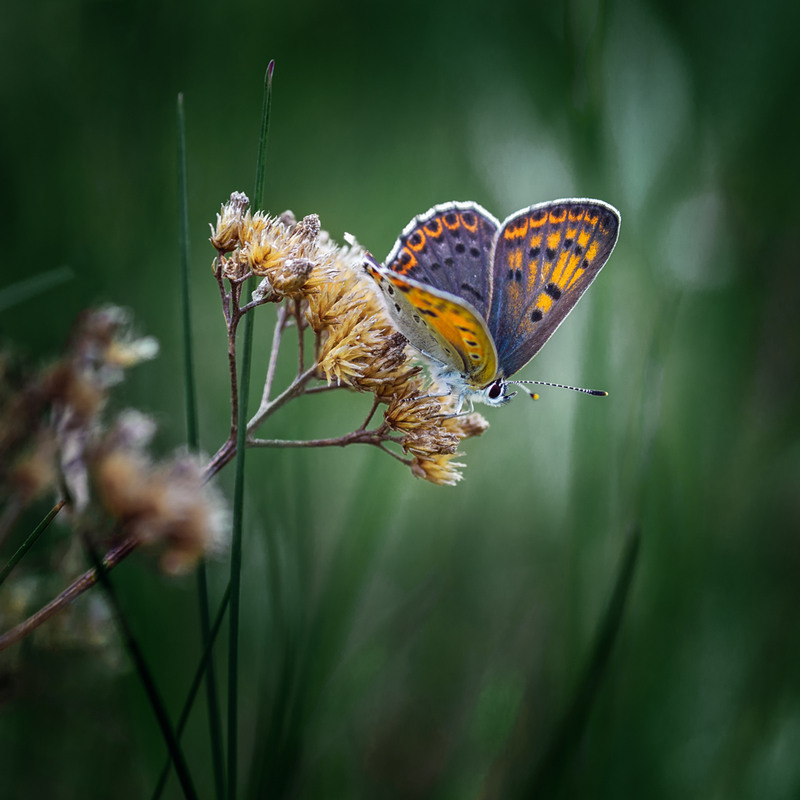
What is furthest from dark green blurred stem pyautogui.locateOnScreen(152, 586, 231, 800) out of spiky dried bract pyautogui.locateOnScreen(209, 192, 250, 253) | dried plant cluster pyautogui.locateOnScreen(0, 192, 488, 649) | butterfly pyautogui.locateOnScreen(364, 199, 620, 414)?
butterfly pyautogui.locateOnScreen(364, 199, 620, 414)

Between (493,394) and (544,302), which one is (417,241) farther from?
(493,394)

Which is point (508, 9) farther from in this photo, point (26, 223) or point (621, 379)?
point (26, 223)

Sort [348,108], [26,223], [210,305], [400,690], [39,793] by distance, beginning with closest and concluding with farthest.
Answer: [39,793]
[26,223]
[400,690]
[210,305]
[348,108]

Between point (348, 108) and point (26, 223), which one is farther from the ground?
point (348, 108)

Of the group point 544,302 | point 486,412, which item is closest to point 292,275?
point 544,302

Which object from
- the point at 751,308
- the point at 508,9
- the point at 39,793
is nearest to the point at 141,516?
the point at 39,793

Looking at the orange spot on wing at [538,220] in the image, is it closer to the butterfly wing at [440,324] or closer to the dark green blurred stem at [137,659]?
the butterfly wing at [440,324]
